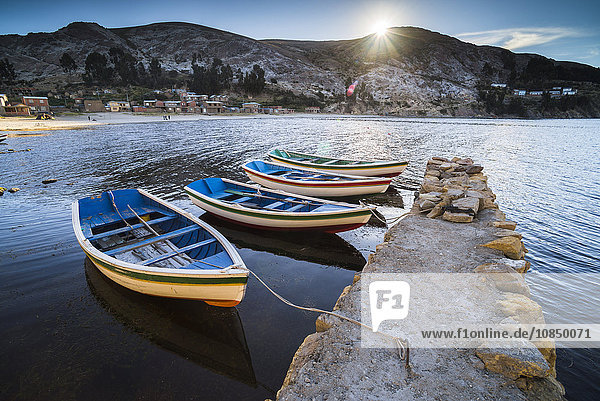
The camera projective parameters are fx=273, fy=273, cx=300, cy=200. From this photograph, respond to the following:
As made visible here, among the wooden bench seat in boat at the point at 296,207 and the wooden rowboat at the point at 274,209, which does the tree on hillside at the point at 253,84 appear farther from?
the wooden bench seat in boat at the point at 296,207

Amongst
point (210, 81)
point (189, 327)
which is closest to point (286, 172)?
point (189, 327)

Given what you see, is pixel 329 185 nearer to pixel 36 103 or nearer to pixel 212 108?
pixel 36 103

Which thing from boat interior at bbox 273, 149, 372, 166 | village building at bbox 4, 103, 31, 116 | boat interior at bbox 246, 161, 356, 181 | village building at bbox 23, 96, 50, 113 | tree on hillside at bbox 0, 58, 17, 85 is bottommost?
boat interior at bbox 246, 161, 356, 181

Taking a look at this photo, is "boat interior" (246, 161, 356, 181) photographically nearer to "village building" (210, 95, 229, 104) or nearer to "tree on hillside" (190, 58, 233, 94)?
"village building" (210, 95, 229, 104)

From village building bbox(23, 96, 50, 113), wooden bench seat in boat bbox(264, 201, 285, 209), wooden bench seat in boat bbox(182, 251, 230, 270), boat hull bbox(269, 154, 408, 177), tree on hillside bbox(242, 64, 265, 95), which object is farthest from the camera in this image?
tree on hillside bbox(242, 64, 265, 95)

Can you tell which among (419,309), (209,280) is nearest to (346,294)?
(419,309)

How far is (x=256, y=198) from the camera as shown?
483 inches

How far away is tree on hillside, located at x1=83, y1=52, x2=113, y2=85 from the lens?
12444 cm

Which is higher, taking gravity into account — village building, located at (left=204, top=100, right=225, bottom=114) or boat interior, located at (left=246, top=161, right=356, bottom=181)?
village building, located at (left=204, top=100, right=225, bottom=114)

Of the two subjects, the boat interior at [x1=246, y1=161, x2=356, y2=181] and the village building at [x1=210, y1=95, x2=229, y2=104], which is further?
the village building at [x1=210, y1=95, x2=229, y2=104]

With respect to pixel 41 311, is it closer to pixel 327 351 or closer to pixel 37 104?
pixel 327 351

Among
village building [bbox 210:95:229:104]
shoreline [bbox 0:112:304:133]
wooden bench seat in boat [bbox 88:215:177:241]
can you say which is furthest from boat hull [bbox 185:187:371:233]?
village building [bbox 210:95:229:104]

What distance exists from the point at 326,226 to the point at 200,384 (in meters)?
6.29

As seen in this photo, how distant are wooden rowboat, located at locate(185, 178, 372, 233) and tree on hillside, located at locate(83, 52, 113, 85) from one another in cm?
15016
